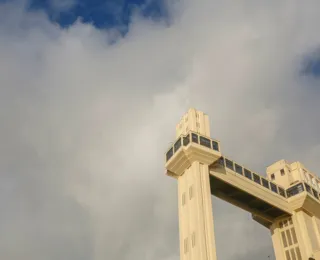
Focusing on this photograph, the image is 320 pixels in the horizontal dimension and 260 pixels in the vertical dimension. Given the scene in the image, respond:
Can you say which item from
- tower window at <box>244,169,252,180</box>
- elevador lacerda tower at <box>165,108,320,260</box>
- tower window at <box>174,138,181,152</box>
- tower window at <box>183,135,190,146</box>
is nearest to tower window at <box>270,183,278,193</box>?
elevador lacerda tower at <box>165,108,320,260</box>

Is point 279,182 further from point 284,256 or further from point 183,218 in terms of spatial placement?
point 183,218

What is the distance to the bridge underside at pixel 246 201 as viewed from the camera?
61594 millimetres

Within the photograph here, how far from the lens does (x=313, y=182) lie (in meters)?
73.9

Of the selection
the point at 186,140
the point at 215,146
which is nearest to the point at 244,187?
the point at 215,146

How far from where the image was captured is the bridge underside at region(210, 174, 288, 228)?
61594mm

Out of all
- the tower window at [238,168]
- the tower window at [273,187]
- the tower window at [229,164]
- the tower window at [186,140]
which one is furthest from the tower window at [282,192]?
the tower window at [186,140]

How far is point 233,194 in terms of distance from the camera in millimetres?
63750

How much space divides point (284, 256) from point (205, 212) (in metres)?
22.0

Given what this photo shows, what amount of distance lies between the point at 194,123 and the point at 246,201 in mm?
14673

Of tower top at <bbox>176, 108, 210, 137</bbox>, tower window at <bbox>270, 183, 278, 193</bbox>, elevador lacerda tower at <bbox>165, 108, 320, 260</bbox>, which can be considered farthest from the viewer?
tower window at <bbox>270, 183, 278, 193</bbox>

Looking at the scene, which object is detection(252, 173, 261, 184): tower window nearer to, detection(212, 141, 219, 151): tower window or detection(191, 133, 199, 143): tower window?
detection(212, 141, 219, 151): tower window

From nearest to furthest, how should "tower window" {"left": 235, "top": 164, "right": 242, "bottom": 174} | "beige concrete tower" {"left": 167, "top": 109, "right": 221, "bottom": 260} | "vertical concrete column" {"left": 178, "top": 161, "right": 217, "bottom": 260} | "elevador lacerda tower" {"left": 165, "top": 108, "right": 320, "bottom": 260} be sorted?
"vertical concrete column" {"left": 178, "top": 161, "right": 217, "bottom": 260}
"beige concrete tower" {"left": 167, "top": 109, "right": 221, "bottom": 260}
"elevador lacerda tower" {"left": 165, "top": 108, "right": 320, "bottom": 260}
"tower window" {"left": 235, "top": 164, "right": 242, "bottom": 174}

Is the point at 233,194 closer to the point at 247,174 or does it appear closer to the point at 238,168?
the point at 247,174

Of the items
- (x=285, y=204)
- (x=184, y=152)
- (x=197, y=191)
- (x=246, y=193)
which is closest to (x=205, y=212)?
(x=197, y=191)
